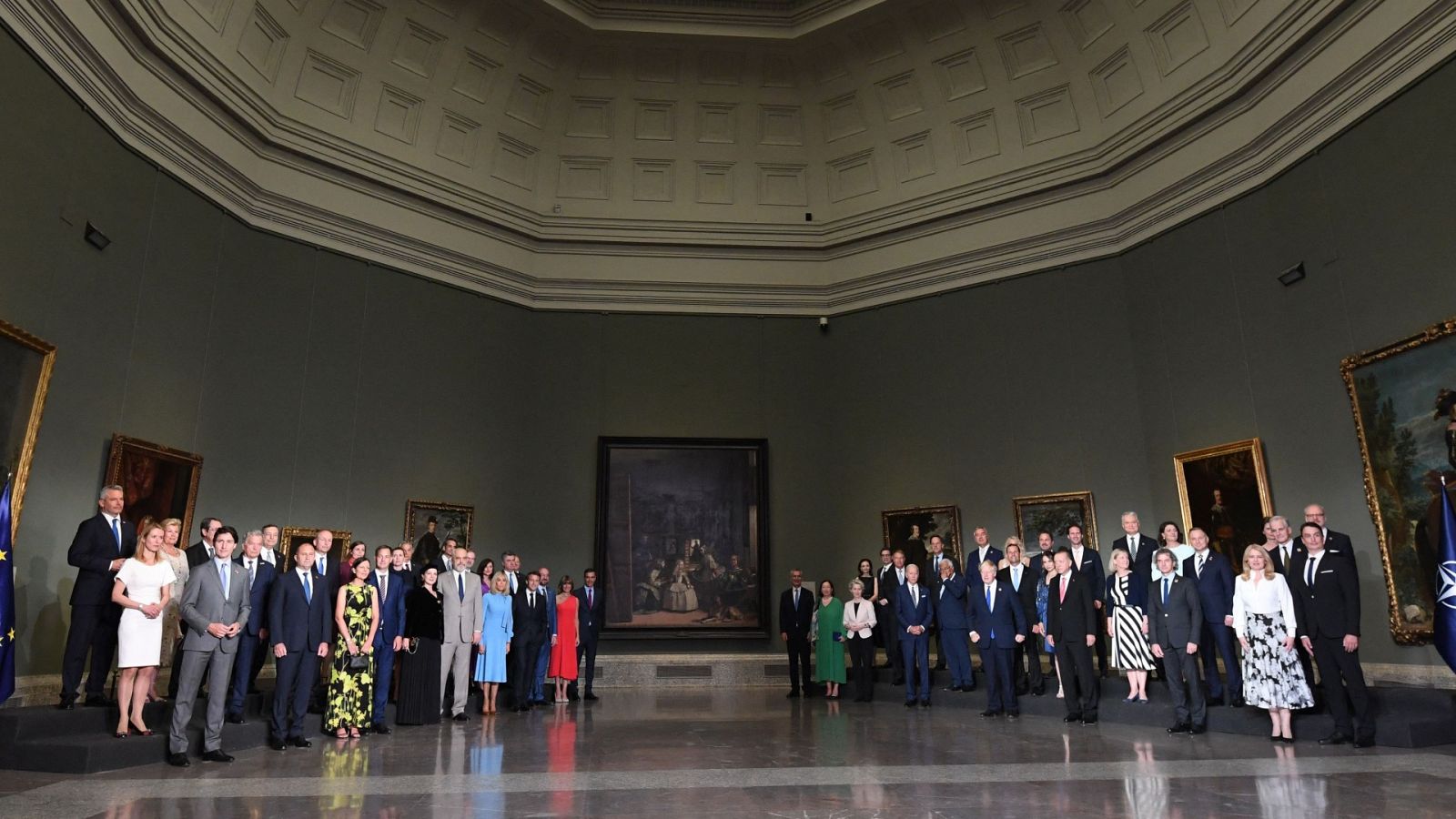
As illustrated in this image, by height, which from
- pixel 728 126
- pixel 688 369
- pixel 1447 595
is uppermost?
pixel 728 126

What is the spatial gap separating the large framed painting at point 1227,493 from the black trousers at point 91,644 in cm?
1197

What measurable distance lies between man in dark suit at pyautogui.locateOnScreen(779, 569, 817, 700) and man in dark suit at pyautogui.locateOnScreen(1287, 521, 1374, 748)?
7178mm

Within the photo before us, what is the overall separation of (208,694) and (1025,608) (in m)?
8.65

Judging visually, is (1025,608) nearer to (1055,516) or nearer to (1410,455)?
(1055,516)

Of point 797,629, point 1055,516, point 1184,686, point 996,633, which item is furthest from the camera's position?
point 1055,516

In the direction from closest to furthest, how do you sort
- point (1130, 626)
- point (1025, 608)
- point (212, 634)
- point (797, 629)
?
point (212, 634) < point (1130, 626) < point (1025, 608) < point (797, 629)

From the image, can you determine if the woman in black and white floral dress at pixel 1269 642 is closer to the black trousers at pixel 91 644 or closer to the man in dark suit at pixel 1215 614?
the man in dark suit at pixel 1215 614

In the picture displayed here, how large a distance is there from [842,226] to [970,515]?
232 inches

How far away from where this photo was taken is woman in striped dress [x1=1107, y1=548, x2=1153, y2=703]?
9805 mm

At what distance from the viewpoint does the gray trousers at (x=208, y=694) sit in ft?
23.2

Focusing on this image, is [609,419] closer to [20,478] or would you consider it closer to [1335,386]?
[20,478]

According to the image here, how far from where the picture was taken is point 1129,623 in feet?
32.7

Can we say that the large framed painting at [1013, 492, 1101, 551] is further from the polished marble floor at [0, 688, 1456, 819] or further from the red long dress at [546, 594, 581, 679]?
the red long dress at [546, 594, 581, 679]

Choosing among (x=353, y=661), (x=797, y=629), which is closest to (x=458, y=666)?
(x=353, y=661)
